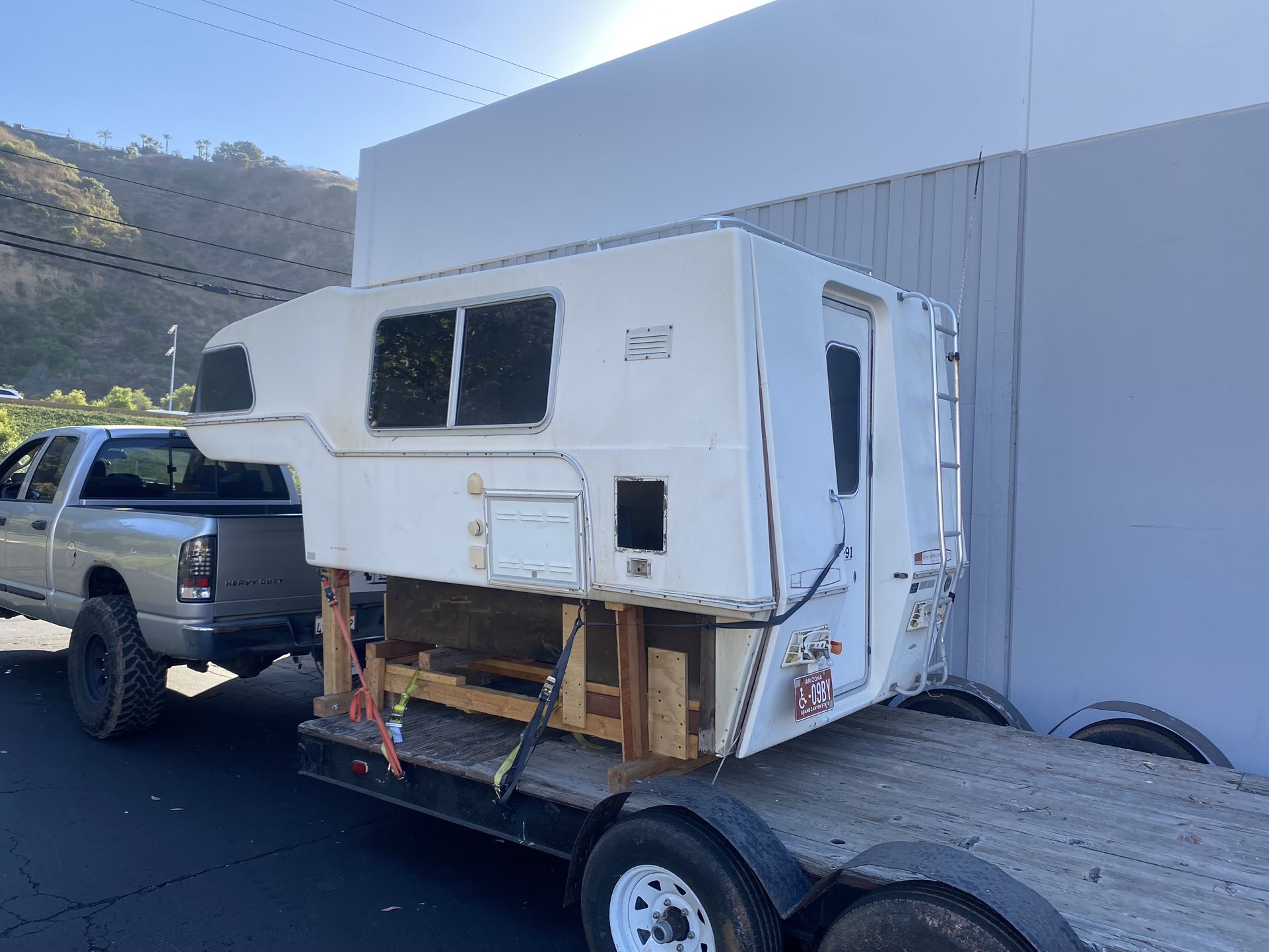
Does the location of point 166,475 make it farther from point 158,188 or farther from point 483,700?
point 158,188

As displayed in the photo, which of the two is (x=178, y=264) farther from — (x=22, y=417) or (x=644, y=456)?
(x=644, y=456)

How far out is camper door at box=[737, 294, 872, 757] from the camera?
3732mm

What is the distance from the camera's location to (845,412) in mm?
4477

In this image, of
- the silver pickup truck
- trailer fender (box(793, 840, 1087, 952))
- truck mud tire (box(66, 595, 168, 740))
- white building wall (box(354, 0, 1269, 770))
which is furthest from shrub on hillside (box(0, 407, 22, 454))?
trailer fender (box(793, 840, 1087, 952))

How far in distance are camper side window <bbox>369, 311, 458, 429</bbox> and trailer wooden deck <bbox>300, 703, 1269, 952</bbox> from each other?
5.57 ft

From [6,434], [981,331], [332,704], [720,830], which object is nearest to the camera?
[720,830]

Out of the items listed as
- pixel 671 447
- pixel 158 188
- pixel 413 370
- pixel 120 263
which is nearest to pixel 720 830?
pixel 671 447

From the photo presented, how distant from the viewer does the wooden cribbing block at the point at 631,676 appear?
13.3ft

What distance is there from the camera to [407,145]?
11875mm

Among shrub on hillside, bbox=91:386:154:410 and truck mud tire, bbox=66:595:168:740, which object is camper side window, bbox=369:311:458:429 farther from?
shrub on hillside, bbox=91:386:154:410

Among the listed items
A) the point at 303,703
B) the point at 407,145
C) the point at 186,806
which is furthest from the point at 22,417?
A: the point at 186,806

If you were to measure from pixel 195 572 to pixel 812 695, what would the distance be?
4230mm

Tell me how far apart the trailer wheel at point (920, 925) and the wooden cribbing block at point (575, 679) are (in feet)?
5.71

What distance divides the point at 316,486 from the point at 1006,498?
483 cm
